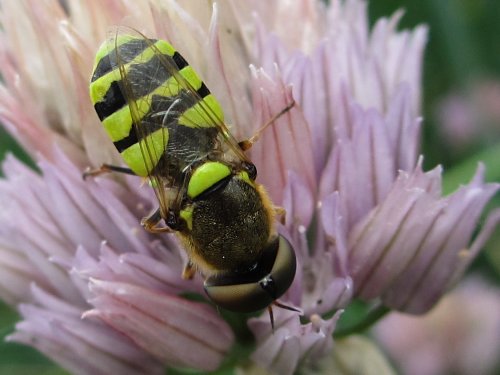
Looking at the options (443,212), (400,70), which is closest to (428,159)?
→ (400,70)

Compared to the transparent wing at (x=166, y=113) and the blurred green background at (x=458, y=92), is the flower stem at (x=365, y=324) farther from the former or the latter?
the blurred green background at (x=458, y=92)

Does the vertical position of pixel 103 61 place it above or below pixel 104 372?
above

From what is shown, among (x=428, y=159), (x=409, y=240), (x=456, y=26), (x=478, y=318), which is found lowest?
(x=478, y=318)

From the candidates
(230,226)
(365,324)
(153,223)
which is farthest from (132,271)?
(365,324)

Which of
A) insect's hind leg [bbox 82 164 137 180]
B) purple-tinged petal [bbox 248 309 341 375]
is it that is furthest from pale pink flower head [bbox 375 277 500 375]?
insect's hind leg [bbox 82 164 137 180]

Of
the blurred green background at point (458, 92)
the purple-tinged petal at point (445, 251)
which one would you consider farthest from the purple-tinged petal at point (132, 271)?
the blurred green background at point (458, 92)

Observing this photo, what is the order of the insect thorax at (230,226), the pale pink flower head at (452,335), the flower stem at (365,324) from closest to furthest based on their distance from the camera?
the insect thorax at (230,226), the flower stem at (365,324), the pale pink flower head at (452,335)

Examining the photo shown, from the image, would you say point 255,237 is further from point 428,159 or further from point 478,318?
point 478,318

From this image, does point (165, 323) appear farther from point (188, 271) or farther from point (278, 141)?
point (278, 141)
